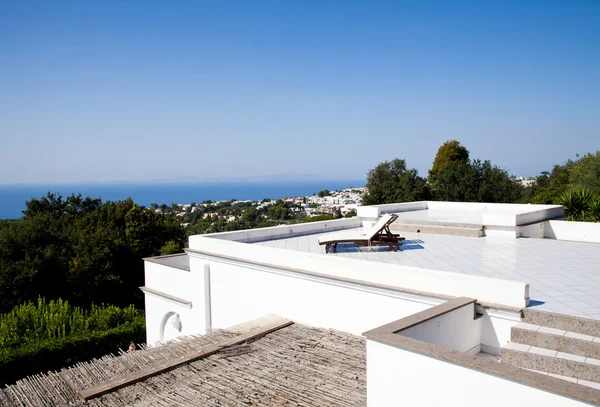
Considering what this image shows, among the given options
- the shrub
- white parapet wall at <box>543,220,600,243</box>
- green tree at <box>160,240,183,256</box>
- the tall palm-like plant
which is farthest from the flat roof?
green tree at <box>160,240,183,256</box>

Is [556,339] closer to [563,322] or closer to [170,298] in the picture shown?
[563,322]

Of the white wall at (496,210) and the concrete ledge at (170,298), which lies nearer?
the concrete ledge at (170,298)

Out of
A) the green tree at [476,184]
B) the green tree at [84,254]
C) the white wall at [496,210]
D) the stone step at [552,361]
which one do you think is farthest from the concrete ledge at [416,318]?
the green tree at [476,184]

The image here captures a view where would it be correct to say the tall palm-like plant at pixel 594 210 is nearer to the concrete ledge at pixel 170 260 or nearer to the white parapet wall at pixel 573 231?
the white parapet wall at pixel 573 231

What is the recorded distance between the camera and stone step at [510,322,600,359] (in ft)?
15.4

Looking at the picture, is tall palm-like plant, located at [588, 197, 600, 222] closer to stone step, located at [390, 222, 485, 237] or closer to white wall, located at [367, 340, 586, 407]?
stone step, located at [390, 222, 485, 237]

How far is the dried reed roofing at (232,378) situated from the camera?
5.42 meters

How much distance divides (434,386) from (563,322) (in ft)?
7.10

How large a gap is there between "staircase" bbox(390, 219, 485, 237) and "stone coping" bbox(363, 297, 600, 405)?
23.8 feet

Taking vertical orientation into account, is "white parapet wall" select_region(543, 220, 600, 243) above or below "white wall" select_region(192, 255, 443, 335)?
above

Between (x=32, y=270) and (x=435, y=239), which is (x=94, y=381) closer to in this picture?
(x=435, y=239)

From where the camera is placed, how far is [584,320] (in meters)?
5.00

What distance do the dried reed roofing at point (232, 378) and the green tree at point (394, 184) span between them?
24054mm

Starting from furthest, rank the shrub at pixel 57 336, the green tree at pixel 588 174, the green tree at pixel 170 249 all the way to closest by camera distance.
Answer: the green tree at pixel 170 249
the green tree at pixel 588 174
the shrub at pixel 57 336
